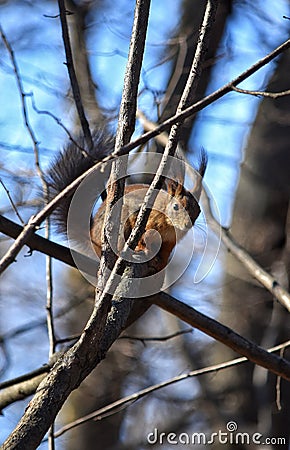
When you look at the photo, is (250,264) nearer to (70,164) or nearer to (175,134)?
(70,164)

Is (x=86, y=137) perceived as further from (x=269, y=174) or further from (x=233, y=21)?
(x=233, y=21)

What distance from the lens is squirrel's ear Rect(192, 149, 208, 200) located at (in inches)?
78.1

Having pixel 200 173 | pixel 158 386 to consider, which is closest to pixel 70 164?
pixel 200 173

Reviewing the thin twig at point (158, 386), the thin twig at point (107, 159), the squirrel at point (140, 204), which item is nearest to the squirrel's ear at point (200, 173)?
the squirrel at point (140, 204)

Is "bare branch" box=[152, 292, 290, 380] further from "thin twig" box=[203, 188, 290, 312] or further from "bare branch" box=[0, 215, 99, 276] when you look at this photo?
"thin twig" box=[203, 188, 290, 312]

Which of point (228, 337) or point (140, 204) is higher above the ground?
point (140, 204)

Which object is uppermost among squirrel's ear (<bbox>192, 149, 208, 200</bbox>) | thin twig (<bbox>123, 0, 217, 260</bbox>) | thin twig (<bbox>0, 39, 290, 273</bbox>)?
squirrel's ear (<bbox>192, 149, 208, 200</bbox>)

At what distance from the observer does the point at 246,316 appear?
3.30 metres

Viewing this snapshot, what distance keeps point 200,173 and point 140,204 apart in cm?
19

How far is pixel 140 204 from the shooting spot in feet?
6.91

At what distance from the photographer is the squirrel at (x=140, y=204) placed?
81.6 inches

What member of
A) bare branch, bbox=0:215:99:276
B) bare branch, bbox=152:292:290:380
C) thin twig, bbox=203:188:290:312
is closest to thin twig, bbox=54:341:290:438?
bare branch, bbox=152:292:290:380

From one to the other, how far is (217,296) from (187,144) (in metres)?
0.68

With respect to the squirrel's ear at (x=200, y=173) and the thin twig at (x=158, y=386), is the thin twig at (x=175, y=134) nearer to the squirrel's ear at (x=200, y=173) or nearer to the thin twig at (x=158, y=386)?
the squirrel's ear at (x=200, y=173)
